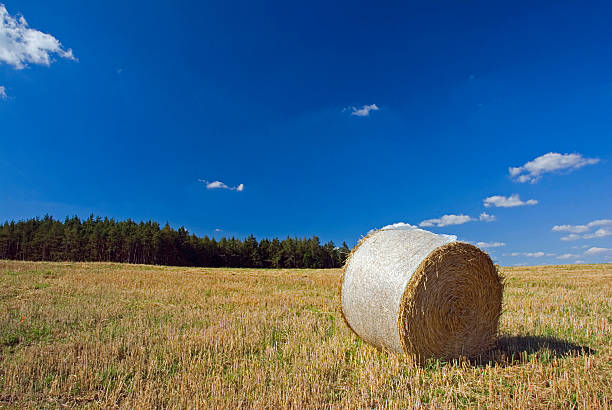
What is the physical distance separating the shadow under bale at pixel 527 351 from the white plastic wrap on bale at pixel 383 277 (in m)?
1.50

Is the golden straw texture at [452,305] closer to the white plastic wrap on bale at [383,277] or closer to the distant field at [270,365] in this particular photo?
the white plastic wrap on bale at [383,277]

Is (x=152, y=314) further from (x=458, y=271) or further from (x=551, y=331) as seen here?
(x=551, y=331)

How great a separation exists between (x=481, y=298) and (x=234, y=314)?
5761 millimetres

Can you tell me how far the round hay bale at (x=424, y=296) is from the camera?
5.39 metres

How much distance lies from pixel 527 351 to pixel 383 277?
2698 millimetres

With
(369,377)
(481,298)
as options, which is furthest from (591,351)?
(369,377)

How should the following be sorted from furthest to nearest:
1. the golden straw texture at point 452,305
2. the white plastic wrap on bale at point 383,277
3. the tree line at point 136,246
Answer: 1. the tree line at point 136,246
2. the white plastic wrap on bale at point 383,277
3. the golden straw texture at point 452,305

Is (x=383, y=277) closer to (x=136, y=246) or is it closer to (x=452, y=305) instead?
(x=452, y=305)

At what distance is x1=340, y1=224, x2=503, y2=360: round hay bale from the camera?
212 inches

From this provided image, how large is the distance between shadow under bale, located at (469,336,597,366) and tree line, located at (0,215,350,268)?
180 ft

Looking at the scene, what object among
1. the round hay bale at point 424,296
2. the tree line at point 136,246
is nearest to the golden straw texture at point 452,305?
the round hay bale at point 424,296

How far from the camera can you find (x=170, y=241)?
64.6m

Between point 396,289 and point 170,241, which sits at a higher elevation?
point 170,241

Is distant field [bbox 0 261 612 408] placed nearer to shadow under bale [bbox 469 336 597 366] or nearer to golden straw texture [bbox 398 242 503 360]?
shadow under bale [bbox 469 336 597 366]
